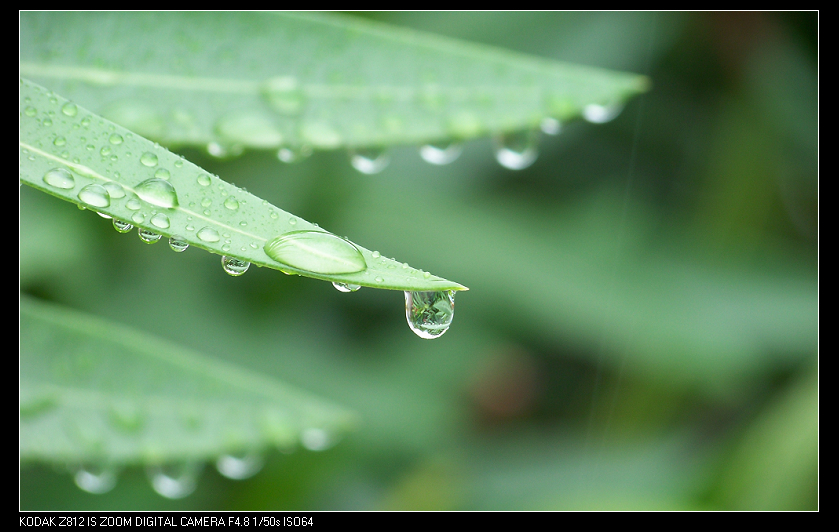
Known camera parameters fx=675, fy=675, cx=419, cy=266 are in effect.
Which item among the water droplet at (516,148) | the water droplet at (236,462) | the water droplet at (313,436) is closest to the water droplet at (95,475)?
the water droplet at (236,462)

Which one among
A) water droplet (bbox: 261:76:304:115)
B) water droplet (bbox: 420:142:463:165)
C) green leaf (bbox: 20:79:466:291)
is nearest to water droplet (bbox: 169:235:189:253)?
green leaf (bbox: 20:79:466:291)

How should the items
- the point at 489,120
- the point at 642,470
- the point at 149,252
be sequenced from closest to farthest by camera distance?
the point at 489,120 → the point at 149,252 → the point at 642,470

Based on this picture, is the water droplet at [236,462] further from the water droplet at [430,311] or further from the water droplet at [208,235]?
the water droplet at [208,235]

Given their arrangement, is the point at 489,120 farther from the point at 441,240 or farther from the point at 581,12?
the point at 581,12

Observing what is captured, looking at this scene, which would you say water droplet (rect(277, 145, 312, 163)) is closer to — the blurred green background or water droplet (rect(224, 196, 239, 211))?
water droplet (rect(224, 196, 239, 211))

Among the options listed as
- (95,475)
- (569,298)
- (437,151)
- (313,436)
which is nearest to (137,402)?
(95,475)
